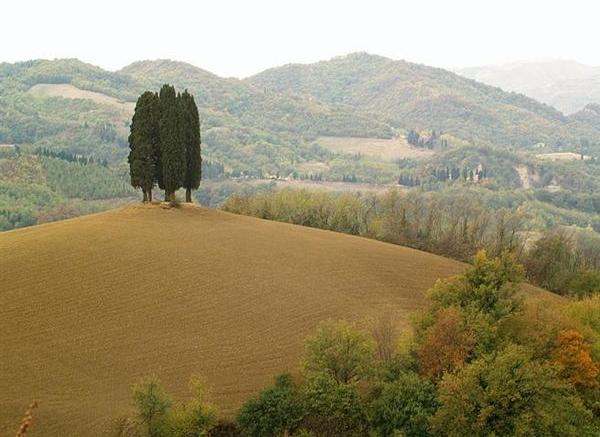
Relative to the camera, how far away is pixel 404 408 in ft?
134

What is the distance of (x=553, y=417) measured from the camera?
39.5 m

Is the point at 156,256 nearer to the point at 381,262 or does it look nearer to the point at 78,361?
the point at 78,361

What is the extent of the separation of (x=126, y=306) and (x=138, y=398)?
1849 cm

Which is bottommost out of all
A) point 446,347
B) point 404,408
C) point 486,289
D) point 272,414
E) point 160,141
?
point 272,414

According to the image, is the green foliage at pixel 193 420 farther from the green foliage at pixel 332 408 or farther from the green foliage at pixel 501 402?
the green foliage at pixel 501 402

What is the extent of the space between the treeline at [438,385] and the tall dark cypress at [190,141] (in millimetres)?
38259

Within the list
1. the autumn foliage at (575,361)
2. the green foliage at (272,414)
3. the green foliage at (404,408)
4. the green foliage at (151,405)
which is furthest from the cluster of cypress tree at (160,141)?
the autumn foliage at (575,361)

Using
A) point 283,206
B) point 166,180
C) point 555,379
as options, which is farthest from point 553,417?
point 283,206

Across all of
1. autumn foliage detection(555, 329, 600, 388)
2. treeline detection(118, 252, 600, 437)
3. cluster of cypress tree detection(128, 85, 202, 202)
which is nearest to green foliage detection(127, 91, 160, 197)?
cluster of cypress tree detection(128, 85, 202, 202)

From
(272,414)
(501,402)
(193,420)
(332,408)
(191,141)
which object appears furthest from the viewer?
(191,141)

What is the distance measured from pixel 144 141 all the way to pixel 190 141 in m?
6.08

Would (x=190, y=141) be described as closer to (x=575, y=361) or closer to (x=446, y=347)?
(x=446, y=347)

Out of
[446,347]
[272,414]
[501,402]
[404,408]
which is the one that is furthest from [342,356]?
[501,402]

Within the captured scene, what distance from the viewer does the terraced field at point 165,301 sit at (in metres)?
45.3
